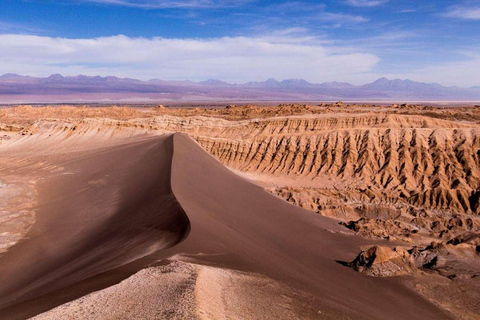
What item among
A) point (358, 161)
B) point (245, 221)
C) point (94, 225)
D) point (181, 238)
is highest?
point (181, 238)

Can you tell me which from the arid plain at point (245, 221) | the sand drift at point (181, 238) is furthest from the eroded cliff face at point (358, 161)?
the sand drift at point (181, 238)

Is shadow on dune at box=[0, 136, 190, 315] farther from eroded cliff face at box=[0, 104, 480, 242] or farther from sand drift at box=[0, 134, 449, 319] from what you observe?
eroded cliff face at box=[0, 104, 480, 242]

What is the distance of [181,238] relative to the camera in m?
10.8

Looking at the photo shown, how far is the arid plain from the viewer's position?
776 centimetres

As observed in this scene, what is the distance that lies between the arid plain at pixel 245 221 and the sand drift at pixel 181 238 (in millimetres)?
88

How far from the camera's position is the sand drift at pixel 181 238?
966 centimetres

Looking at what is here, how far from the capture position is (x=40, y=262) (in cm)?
1370

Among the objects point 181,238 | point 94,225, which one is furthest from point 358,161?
point 181,238

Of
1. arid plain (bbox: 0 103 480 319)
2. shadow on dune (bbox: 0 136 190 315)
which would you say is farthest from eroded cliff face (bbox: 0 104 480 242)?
shadow on dune (bbox: 0 136 190 315)

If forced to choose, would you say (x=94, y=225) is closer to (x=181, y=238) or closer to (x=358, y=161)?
(x=181, y=238)

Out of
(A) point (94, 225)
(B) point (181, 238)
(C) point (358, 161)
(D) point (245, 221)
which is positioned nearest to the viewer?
(B) point (181, 238)

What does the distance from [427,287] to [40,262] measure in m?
12.7

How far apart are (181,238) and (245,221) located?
17.4 feet

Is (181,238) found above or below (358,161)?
above
